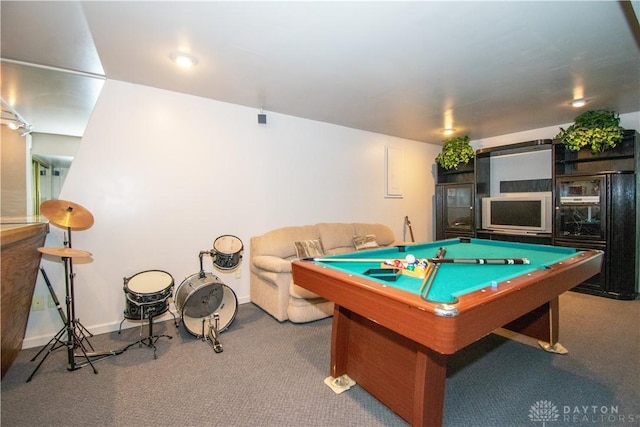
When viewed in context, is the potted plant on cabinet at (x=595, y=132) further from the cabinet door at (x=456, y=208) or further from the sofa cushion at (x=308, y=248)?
the sofa cushion at (x=308, y=248)

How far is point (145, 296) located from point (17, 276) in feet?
2.66

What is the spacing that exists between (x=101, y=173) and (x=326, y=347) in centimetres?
273

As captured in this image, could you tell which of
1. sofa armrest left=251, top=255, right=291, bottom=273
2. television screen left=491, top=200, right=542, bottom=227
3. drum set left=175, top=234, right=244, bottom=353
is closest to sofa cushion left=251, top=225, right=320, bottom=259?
sofa armrest left=251, top=255, right=291, bottom=273

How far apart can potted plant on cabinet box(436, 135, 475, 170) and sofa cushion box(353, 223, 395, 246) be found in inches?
74.6

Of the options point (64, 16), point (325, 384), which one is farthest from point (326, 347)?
point (64, 16)

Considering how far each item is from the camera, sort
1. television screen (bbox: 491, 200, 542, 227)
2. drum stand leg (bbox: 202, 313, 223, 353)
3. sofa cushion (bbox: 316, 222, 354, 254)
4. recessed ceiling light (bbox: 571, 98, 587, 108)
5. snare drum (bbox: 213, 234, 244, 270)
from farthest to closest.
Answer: television screen (bbox: 491, 200, 542, 227), sofa cushion (bbox: 316, 222, 354, 254), recessed ceiling light (bbox: 571, 98, 587, 108), snare drum (bbox: 213, 234, 244, 270), drum stand leg (bbox: 202, 313, 223, 353)

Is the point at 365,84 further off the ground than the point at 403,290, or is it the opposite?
the point at 365,84

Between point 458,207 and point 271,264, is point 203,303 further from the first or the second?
point 458,207

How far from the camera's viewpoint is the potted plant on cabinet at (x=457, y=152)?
16.5 feet

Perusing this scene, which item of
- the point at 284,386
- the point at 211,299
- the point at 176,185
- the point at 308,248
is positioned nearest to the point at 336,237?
the point at 308,248

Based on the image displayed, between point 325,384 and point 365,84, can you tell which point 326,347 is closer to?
point 325,384

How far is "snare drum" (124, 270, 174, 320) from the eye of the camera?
2.34 metres

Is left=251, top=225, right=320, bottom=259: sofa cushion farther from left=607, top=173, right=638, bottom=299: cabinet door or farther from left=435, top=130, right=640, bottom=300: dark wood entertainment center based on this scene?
left=607, top=173, right=638, bottom=299: cabinet door

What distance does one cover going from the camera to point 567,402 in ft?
5.94
